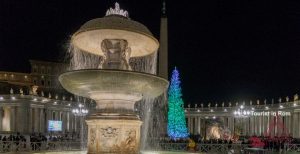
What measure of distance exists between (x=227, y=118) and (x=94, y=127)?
89.8m

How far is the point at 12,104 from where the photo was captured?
8138cm

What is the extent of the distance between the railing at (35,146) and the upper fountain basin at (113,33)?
560 inches

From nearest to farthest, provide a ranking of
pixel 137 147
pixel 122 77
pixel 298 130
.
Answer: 1. pixel 122 77
2. pixel 137 147
3. pixel 298 130

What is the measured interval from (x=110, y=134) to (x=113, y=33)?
382 cm

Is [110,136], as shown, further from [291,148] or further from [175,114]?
[175,114]

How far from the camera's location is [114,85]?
16656mm

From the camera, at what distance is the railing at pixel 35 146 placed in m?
31.4

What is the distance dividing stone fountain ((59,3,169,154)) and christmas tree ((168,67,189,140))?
4023 centimetres

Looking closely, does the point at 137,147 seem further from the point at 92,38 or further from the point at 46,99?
the point at 46,99

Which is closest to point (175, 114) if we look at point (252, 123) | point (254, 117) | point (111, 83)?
point (254, 117)

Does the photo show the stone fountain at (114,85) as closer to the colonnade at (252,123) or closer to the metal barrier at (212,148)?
the metal barrier at (212,148)

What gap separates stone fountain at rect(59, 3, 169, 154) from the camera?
16.5m

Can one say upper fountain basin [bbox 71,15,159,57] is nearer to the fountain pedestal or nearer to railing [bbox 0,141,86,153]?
the fountain pedestal

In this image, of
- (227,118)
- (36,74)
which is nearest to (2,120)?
(36,74)
